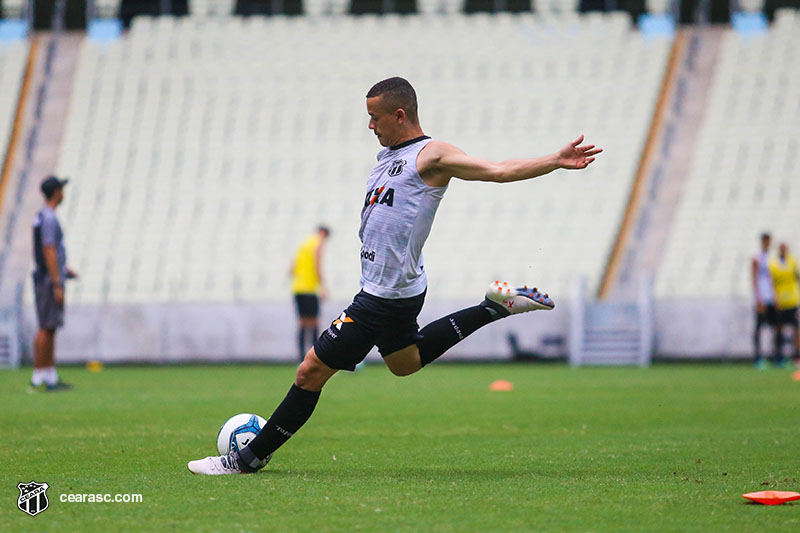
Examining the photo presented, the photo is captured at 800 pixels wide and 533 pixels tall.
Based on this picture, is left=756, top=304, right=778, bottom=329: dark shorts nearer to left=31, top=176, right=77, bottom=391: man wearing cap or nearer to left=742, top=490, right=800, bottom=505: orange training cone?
left=31, top=176, right=77, bottom=391: man wearing cap

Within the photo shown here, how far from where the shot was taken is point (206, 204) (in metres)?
21.5

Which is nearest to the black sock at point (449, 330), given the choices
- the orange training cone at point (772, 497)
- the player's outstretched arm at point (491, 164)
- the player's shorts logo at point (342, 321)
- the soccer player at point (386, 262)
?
the soccer player at point (386, 262)

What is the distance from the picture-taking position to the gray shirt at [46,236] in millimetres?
11500

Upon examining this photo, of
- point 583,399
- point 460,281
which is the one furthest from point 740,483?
point 460,281

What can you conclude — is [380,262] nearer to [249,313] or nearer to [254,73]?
[249,313]

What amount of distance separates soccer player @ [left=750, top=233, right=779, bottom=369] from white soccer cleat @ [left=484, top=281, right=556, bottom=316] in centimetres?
1129

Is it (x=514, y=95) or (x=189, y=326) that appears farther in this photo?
(x=514, y=95)

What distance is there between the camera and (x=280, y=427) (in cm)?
586

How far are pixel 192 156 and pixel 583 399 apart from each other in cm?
1298

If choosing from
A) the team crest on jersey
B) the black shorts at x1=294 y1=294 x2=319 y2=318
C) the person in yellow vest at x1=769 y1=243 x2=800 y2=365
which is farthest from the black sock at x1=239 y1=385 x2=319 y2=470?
the person in yellow vest at x1=769 y1=243 x2=800 y2=365

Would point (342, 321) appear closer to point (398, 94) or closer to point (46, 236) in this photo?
point (398, 94)

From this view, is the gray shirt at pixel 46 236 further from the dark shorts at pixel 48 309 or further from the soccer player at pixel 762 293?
the soccer player at pixel 762 293

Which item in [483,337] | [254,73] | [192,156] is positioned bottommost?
[483,337]

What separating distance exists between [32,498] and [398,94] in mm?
2553
